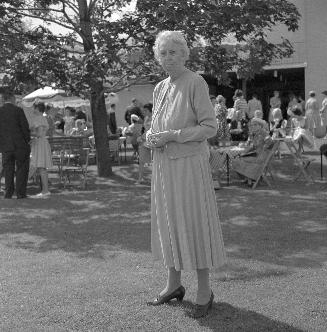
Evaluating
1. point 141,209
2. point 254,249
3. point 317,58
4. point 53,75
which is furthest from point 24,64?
point 317,58

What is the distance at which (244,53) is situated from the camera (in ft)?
45.6

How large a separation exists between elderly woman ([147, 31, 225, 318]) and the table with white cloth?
6554 millimetres

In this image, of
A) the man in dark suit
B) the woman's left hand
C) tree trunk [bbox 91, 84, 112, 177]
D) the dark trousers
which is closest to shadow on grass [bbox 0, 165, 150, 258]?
the dark trousers

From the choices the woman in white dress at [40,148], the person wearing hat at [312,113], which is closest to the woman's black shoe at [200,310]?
the woman in white dress at [40,148]

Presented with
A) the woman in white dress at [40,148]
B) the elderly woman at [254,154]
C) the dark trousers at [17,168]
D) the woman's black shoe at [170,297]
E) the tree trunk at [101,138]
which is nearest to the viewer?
the woman's black shoe at [170,297]

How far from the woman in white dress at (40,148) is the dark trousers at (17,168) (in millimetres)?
283

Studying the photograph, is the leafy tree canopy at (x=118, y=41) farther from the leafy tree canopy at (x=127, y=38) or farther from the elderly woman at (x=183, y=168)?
the elderly woman at (x=183, y=168)

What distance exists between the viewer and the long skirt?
427cm

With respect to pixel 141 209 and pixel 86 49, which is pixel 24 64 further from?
pixel 141 209

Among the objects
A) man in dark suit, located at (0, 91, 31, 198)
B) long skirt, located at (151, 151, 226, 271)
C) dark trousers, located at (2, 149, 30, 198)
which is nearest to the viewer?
long skirt, located at (151, 151, 226, 271)

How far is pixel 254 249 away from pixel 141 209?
3.12 metres

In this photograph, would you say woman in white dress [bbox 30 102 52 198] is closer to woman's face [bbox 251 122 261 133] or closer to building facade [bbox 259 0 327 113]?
woman's face [bbox 251 122 261 133]

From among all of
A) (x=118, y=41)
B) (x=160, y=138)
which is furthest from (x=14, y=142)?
(x=160, y=138)

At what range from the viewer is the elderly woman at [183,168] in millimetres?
4207
